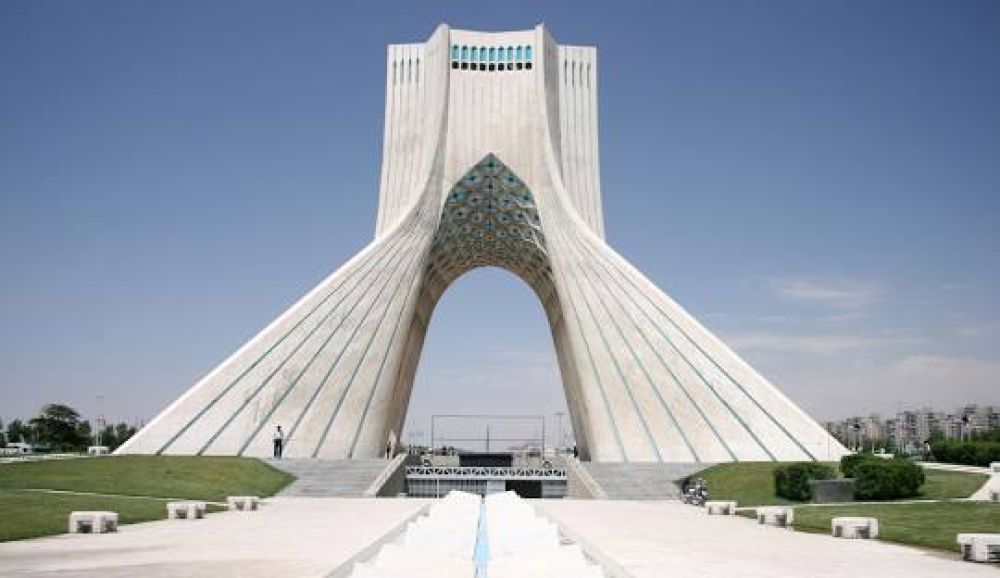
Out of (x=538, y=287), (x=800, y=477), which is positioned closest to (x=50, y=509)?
(x=800, y=477)

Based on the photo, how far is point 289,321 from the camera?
72.0ft

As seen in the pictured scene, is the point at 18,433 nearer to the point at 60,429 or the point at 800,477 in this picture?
the point at 60,429

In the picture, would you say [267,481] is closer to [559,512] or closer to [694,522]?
[559,512]

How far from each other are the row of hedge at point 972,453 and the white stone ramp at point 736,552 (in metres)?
11.1

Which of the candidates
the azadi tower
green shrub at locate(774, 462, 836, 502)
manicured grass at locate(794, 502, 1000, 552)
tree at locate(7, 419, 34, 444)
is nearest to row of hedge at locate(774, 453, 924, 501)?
green shrub at locate(774, 462, 836, 502)

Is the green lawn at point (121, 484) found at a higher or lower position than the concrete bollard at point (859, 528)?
lower

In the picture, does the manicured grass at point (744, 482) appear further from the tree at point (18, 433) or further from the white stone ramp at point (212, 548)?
the tree at point (18, 433)

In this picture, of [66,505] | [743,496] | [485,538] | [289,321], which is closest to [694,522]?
[485,538]

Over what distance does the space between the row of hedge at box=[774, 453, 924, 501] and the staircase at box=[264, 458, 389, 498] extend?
808 cm

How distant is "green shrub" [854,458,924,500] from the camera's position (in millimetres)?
13281

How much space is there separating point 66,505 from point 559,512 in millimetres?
6260

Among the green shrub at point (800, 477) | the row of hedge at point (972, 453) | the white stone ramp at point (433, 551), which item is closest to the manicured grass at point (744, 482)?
the green shrub at point (800, 477)

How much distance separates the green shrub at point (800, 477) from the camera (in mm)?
14230

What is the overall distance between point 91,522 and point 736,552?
5963mm
